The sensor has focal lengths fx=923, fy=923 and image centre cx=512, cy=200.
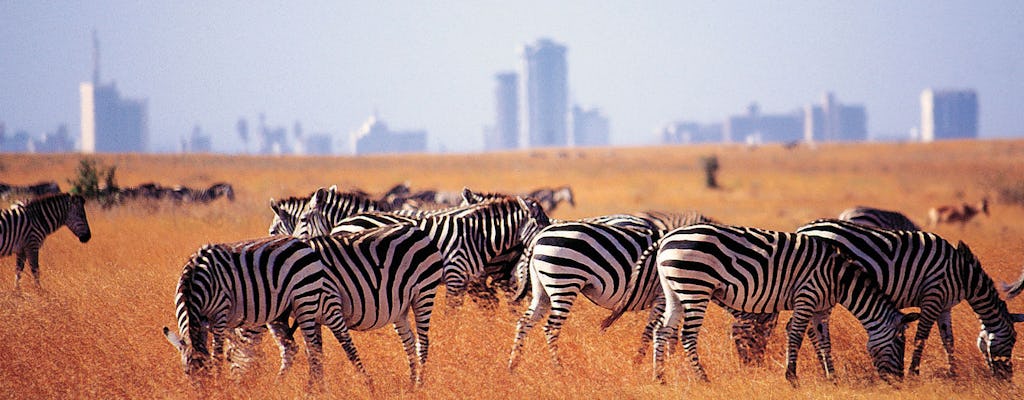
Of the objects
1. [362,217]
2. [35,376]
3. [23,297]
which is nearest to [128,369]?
[35,376]

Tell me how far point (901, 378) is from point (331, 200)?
272 inches

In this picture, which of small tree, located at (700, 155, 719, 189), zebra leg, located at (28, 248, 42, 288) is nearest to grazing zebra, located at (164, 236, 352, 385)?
zebra leg, located at (28, 248, 42, 288)

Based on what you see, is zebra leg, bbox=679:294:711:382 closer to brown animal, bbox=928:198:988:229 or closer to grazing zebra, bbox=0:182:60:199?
brown animal, bbox=928:198:988:229

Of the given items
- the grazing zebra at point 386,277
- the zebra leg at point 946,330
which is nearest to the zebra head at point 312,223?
the grazing zebra at point 386,277

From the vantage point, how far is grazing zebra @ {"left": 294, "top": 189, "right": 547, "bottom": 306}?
9.15 m

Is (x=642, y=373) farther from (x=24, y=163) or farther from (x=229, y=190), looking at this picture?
(x=24, y=163)

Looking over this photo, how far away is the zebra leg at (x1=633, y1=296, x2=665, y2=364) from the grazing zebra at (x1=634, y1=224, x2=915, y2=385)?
1.57 ft

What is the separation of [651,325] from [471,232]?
206 cm

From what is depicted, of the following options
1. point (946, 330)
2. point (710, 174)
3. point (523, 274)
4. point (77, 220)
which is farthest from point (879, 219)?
point (710, 174)

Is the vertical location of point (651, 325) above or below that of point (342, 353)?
above

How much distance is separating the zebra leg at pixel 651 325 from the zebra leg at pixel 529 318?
924 millimetres

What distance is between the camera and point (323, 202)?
1145cm

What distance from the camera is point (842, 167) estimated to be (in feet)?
186

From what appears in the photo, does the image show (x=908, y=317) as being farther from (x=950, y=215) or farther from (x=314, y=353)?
(x=950, y=215)
